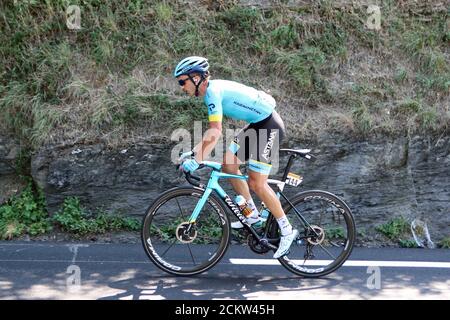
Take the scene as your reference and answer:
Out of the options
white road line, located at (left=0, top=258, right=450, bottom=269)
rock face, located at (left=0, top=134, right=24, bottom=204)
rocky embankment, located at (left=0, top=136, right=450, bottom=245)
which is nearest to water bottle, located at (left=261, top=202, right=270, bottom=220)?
white road line, located at (left=0, top=258, right=450, bottom=269)

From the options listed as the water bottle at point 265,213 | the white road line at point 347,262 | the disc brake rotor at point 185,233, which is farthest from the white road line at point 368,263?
the disc brake rotor at point 185,233

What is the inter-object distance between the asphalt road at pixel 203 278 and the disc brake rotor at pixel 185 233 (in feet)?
1.27

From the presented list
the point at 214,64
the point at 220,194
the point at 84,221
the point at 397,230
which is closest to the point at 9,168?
the point at 84,221

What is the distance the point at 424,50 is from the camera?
28.6ft

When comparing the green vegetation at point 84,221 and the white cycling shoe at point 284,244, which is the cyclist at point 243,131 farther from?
the green vegetation at point 84,221

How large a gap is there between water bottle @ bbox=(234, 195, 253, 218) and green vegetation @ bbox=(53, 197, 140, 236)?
6.45ft

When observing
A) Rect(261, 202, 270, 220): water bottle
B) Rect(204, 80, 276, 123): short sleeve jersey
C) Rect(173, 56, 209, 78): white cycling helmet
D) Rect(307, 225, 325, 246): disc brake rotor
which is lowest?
Rect(307, 225, 325, 246): disc brake rotor

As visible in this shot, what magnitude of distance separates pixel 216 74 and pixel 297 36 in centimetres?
148

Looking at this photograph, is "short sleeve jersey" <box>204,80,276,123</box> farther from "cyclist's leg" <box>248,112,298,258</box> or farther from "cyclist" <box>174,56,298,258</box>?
"cyclist's leg" <box>248,112,298,258</box>

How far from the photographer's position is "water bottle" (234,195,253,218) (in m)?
5.36

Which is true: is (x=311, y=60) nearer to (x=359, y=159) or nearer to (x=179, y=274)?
(x=359, y=159)

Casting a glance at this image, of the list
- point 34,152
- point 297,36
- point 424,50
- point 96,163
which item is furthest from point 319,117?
point 34,152

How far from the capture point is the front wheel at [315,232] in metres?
5.44

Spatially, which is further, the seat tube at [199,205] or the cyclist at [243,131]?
the seat tube at [199,205]
